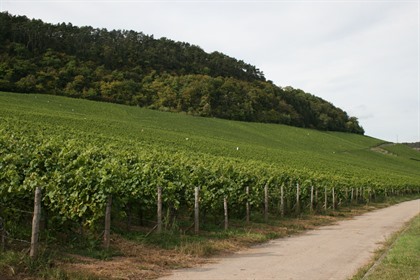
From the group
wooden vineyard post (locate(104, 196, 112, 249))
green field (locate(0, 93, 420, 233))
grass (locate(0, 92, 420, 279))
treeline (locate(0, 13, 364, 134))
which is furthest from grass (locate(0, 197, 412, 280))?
treeline (locate(0, 13, 364, 134))

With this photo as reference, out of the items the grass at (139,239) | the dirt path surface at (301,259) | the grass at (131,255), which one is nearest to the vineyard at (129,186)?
the grass at (139,239)

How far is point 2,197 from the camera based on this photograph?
906 centimetres

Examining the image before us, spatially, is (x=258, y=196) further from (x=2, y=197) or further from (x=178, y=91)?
(x=178, y=91)

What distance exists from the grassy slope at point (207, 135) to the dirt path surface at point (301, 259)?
2155 cm

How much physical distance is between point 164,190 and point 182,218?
10.7 feet

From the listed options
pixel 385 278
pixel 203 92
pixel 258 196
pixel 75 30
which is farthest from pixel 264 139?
pixel 75 30

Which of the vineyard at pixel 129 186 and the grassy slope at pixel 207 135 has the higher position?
the grassy slope at pixel 207 135

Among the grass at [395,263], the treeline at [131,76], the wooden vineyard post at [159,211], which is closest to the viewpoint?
the grass at [395,263]

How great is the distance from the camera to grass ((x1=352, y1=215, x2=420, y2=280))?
853cm

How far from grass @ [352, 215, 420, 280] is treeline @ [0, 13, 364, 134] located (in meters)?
61.4

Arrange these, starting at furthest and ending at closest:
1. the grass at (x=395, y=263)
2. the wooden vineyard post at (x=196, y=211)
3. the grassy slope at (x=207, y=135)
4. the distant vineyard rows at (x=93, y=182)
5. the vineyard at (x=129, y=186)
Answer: the grassy slope at (x=207, y=135)
the wooden vineyard post at (x=196, y=211)
the vineyard at (x=129, y=186)
the distant vineyard rows at (x=93, y=182)
the grass at (x=395, y=263)

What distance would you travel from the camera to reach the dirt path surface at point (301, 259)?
29.2ft

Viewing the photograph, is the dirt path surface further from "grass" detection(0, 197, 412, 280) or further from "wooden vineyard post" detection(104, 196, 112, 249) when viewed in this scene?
"wooden vineyard post" detection(104, 196, 112, 249)

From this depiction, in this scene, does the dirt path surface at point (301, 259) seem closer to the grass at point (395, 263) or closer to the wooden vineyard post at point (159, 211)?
the grass at point (395, 263)
